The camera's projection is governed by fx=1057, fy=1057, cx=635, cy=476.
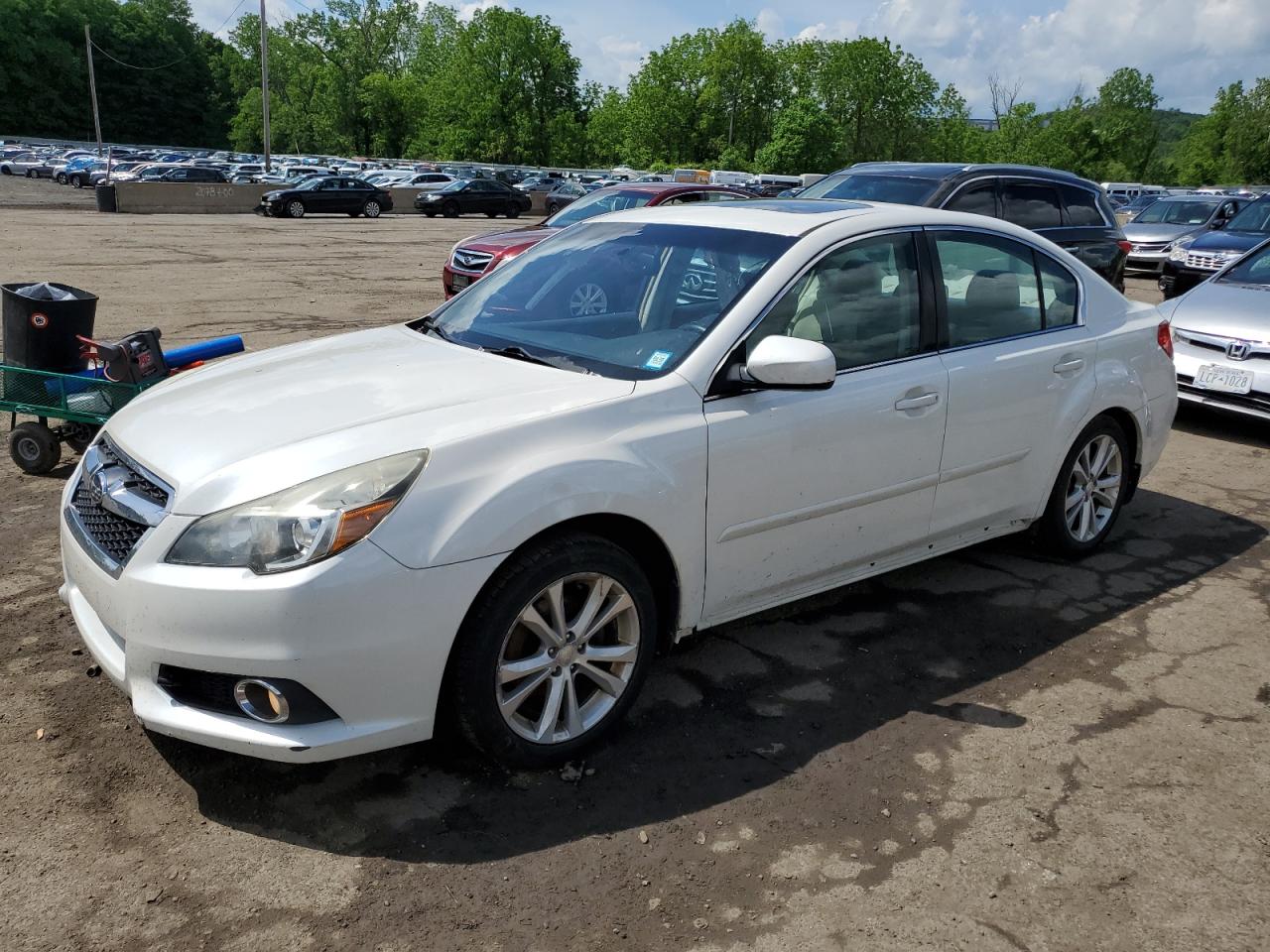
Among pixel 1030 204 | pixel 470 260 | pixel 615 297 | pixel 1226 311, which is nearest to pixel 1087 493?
pixel 615 297

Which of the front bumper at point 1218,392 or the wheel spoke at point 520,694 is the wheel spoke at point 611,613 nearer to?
the wheel spoke at point 520,694

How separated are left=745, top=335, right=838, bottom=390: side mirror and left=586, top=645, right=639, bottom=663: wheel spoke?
956 millimetres

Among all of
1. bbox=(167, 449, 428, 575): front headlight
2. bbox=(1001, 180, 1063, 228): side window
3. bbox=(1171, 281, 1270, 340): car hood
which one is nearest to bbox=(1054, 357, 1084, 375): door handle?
bbox=(167, 449, 428, 575): front headlight

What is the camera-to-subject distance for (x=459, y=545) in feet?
9.32

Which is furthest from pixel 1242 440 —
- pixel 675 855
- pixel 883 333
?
pixel 675 855

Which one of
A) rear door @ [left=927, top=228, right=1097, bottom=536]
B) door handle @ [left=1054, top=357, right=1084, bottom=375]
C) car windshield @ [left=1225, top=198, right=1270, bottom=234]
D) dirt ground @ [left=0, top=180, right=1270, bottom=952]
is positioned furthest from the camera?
car windshield @ [left=1225, top=198, right=1270, bottom=234]

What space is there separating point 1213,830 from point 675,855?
1588 mm

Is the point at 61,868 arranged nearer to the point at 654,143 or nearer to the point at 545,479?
the point at 545,479

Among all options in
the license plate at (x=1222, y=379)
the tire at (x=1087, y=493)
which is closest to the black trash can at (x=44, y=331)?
the tire at (x=1087, y=493)

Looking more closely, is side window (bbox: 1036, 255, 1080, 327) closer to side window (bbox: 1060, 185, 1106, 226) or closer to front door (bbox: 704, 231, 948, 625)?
front door (bbox: 704, 231, 948, 625)

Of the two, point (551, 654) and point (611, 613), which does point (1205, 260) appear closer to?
point (611, 613)

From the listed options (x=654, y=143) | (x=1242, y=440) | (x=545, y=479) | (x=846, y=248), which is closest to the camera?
(x=545, y=479)

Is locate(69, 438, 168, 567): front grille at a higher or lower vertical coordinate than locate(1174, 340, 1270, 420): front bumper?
higher

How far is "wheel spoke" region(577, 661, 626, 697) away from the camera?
3.27 m
